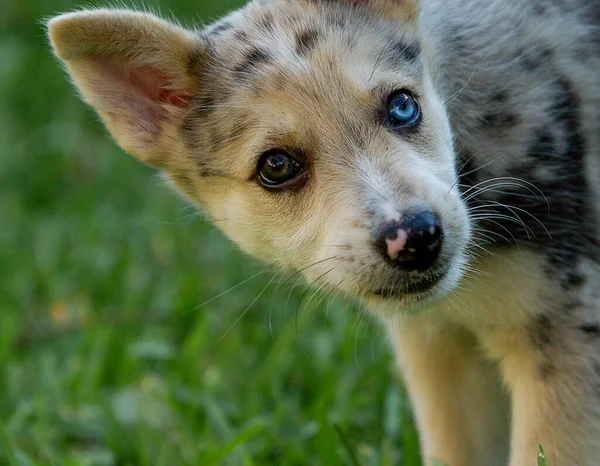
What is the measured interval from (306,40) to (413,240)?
107cm

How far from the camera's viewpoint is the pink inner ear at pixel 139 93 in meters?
4.66

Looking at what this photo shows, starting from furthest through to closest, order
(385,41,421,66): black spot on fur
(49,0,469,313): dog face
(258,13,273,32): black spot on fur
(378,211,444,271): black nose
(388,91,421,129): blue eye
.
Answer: (258,13,273,32): black spot on fur, (385,41,421,66): black spot on fur, (388,91,421,129): blue eye, (49,0,469,313): dog face, (378,211,444,271): black nose

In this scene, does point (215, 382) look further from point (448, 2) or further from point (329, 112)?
point (448, 2)

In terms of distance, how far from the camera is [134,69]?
4676 millimetres

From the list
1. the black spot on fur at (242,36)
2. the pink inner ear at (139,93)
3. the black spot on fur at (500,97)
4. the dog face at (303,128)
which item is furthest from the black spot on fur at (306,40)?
the black spot on fur at (500,97)

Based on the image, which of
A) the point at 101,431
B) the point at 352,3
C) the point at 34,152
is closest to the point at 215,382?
the point at 101,431

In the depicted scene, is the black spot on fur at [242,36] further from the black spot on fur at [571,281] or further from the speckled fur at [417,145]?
the black spot on fur at [571,281]

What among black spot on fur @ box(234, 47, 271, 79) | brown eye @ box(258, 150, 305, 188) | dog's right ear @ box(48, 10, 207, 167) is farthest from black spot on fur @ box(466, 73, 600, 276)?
dog's right ear @ box(48, 10, 207, 167)

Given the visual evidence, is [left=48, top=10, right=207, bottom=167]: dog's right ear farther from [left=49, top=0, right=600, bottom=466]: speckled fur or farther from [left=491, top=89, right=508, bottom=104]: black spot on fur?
[left=491, top=89, right=508, bottom=104]: black spot on fur

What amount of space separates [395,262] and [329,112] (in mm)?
695

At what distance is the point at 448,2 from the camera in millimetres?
4777

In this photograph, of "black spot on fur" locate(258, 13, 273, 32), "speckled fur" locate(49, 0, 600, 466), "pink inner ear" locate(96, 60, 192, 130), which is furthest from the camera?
"pink inner ear" locate(96, 60, 192, 130)

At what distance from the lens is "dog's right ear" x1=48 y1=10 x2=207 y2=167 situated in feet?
14.4

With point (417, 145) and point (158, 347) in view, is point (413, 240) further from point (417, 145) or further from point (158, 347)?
point (158, 347)
